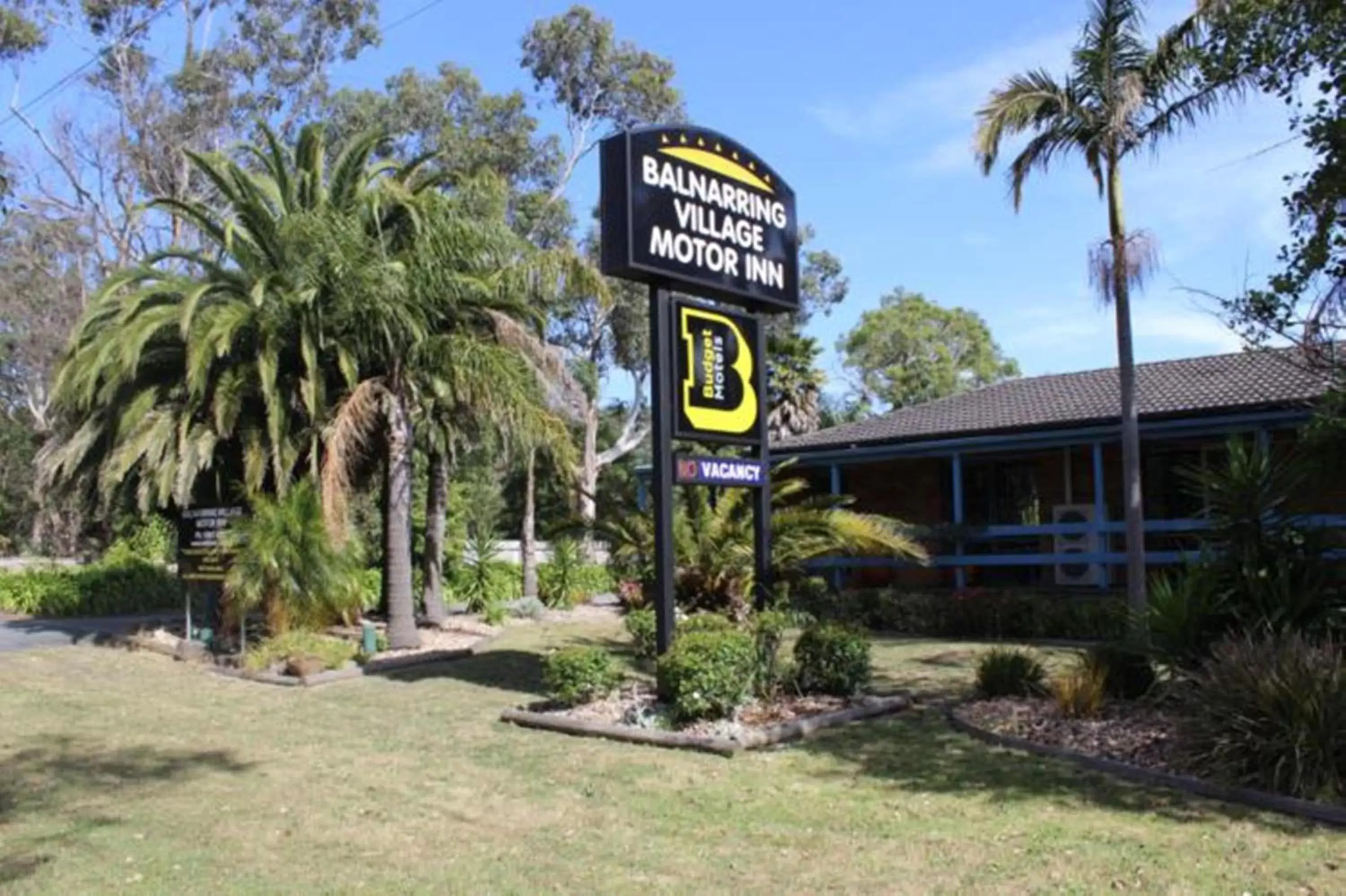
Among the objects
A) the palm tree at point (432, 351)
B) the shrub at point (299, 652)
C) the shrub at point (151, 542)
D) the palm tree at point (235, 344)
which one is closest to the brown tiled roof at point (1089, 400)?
the palm tree at point (432, 351)

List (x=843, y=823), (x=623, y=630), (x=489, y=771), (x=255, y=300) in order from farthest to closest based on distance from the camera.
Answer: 1. (x=623, y=630)
2. (x=255, y=300)
3. (x=489, y=771)
4. (x=843, y=823)

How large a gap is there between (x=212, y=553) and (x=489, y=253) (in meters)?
5.95

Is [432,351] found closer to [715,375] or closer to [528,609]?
[715,375]

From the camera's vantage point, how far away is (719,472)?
11945 millimetres

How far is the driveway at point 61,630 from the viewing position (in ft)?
64.5

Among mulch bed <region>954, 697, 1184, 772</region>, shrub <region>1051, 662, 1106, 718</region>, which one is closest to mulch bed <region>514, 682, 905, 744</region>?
mulch bed <region>954, 697, 1184, 772</region>

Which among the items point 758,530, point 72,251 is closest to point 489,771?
point 758,530

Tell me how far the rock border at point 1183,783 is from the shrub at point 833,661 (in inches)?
77.0

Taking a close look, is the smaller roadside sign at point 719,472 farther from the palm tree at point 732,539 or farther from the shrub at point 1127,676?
the shrub at point 1127,676

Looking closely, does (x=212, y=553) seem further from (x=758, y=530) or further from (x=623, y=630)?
(x=758, y=530)

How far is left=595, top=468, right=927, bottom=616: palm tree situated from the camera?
14.7 meters

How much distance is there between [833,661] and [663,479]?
245 cm

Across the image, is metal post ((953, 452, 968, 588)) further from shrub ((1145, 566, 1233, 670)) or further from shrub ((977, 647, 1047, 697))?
shrub ((1145, 566, 1233, 670))

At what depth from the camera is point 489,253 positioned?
17656 millimetres
